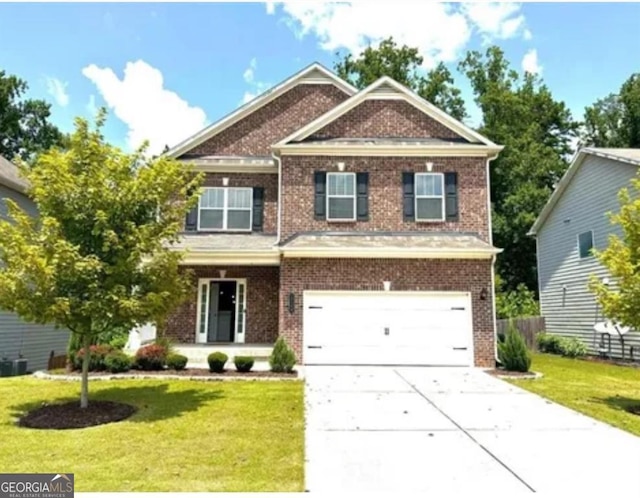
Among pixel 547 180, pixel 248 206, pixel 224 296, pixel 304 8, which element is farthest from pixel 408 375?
pixel 547 180

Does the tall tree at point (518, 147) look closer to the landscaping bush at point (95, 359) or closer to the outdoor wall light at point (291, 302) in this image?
the outdoor wall light at point (291, 302)

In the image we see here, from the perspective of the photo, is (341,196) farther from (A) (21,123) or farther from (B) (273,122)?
(A) (21,123)

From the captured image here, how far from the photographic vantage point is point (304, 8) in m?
11.2

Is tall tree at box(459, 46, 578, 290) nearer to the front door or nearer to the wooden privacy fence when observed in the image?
the wooden privacy fence

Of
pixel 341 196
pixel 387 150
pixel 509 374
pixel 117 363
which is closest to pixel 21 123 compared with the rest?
pixel 117 363

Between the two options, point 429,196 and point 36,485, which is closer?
point 36,485

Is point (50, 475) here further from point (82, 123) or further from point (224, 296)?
point (224, 296)

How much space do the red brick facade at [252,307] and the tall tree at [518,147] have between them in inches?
827

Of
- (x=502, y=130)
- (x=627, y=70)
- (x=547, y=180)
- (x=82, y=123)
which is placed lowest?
(x=82, y=123)

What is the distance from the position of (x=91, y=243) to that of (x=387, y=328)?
843cm

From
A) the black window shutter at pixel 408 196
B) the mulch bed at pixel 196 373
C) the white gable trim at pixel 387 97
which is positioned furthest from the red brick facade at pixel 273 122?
the mulch bed at pixel 196 373

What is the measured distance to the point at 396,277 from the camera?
Answer: 47.3 feet

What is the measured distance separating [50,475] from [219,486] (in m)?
1.94

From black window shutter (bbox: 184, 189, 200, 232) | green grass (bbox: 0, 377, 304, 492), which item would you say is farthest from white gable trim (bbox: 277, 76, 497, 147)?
green grass (bbox: 0, 377, 304, 492)
